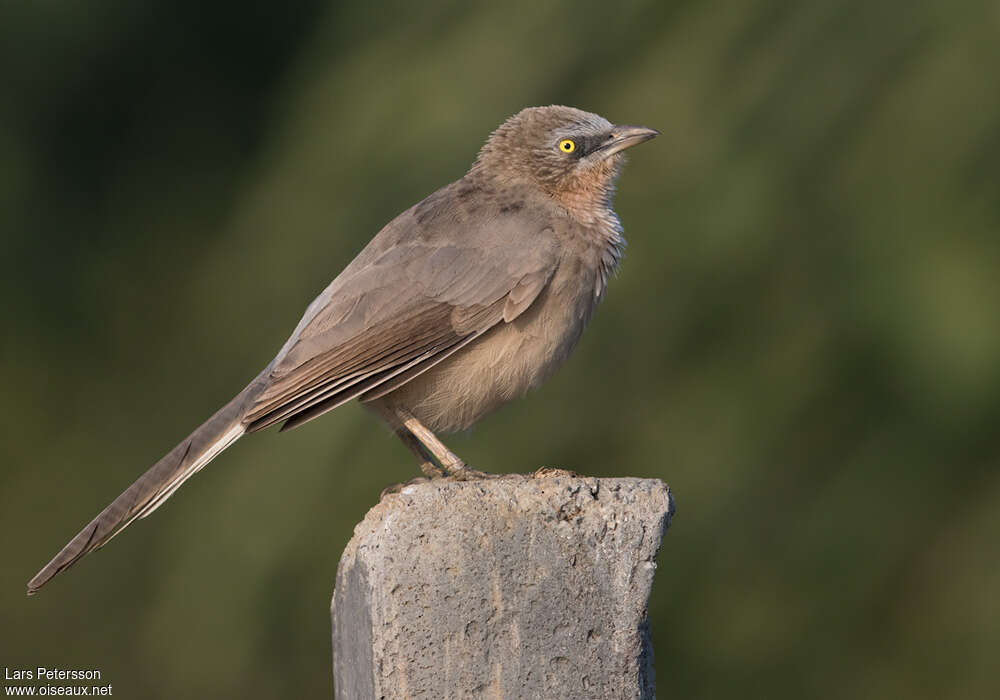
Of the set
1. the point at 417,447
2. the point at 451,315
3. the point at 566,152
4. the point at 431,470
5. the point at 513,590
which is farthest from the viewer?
the point at 566,152

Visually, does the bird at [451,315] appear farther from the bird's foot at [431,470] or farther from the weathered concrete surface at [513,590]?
the weathered concrete surface at [513,590]

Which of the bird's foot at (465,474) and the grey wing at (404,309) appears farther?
the grey wing at (404,309)

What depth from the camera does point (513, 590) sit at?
3848mm

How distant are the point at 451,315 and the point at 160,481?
4.13ft

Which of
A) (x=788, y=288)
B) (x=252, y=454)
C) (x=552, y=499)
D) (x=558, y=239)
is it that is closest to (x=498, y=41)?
(x=788, y=288)

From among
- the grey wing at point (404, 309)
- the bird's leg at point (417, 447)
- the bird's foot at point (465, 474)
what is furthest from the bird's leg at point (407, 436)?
the grey wing at point (404, 309)

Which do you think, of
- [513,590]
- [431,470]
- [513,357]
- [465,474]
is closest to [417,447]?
[431,470]

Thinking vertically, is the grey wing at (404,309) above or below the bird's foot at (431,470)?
above

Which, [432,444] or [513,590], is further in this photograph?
[432,444]

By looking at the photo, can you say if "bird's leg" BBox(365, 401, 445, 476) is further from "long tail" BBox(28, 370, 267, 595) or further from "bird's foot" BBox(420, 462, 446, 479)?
"long tail" BBox(28, 370, 267, 595)

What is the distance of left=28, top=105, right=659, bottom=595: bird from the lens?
16.8 ft

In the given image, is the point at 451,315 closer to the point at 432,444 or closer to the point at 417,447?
the point at 432,444

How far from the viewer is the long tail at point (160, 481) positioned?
4945 millimetres

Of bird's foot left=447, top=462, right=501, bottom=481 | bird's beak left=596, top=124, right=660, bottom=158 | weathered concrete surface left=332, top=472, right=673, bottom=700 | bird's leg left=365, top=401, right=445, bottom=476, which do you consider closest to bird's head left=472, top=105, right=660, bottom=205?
bird's beak left=596, top=124, right=660, bottom=158
